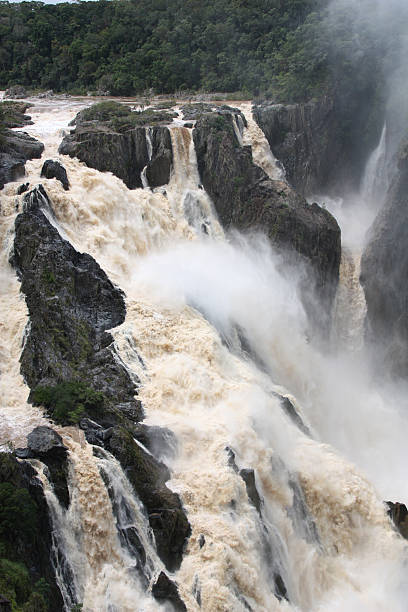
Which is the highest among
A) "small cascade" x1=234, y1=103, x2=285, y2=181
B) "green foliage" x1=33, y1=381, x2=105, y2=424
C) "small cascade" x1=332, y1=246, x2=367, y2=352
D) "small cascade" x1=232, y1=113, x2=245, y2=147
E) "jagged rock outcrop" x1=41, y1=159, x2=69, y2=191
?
"small cascade" x1=232, y1=113, x2=245, y2=147

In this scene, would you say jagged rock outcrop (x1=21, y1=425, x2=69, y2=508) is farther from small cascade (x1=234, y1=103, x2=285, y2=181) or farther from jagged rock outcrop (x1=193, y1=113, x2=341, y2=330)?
small cascade (x1=234, y1=103, x2=285, y2=181)

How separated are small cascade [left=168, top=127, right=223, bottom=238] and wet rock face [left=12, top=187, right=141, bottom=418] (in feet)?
24.9

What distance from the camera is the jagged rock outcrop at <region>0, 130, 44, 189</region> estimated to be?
24453 millimetres

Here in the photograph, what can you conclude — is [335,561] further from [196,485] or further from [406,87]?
[406,87]

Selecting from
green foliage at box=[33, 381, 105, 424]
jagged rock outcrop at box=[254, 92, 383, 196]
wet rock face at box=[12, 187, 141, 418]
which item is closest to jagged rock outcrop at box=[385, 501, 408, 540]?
wet rock face at box=[12, 187, 141, 418]

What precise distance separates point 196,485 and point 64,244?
10480 mm

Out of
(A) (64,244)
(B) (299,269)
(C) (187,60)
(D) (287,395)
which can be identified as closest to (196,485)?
(D) (287,395)

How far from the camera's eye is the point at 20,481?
42.1ft

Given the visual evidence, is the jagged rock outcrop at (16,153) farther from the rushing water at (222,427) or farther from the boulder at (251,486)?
the boulder at (251,486)

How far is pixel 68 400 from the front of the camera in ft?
53.4

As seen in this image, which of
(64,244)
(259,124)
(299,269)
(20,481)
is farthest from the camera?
(259,124)

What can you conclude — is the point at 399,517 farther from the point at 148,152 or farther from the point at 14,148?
the point at 14,148

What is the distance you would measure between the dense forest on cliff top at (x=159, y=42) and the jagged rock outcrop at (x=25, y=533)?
35.3 m

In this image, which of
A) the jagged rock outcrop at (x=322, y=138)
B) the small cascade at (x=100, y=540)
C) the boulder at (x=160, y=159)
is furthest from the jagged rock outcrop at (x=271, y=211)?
the small cascade at (x=100, y=540)
